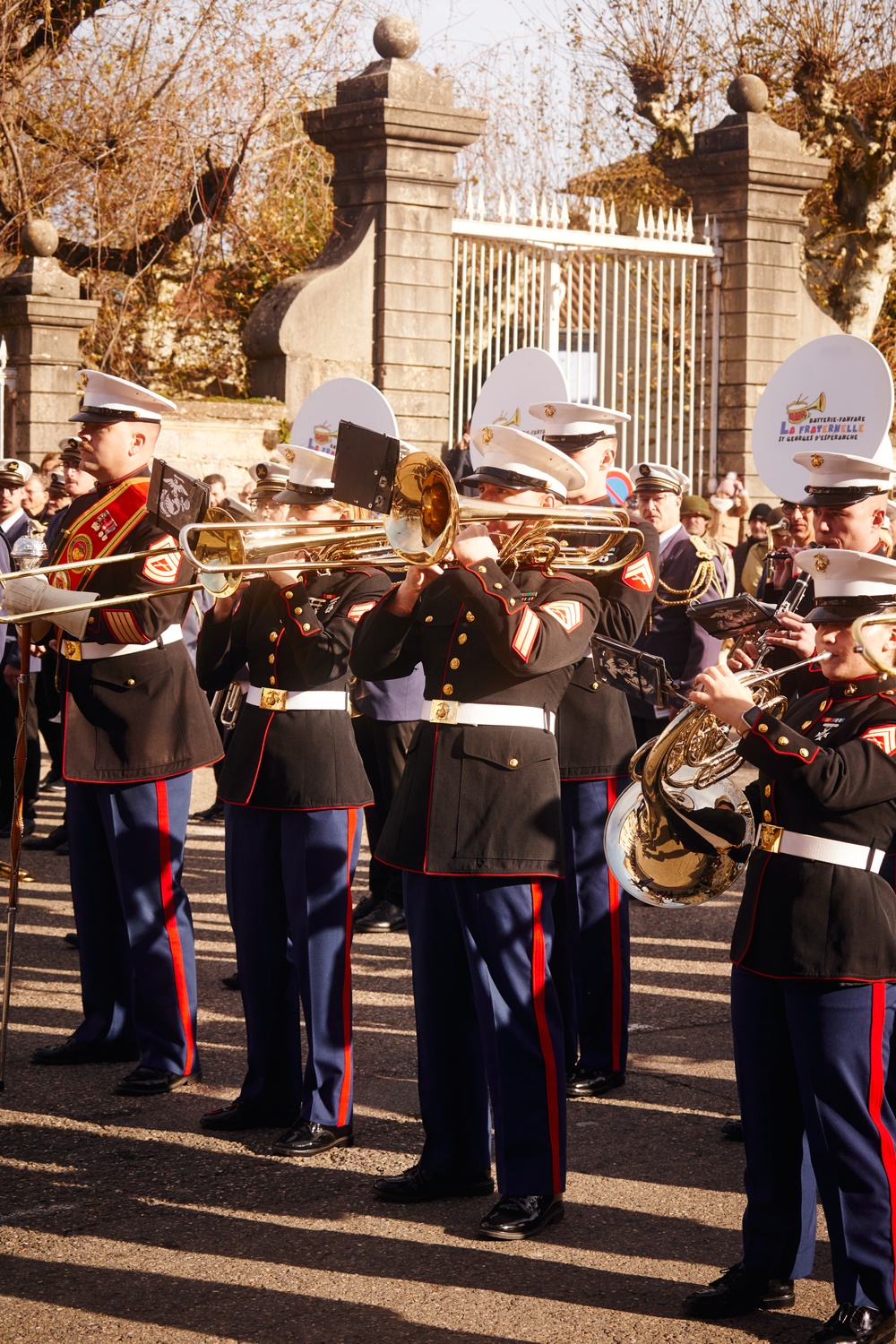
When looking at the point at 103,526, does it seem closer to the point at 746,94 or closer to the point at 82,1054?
the point at 82,1054

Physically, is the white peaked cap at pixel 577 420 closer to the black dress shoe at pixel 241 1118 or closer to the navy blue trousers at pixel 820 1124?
the navy blue trousers at pixel 820 1124

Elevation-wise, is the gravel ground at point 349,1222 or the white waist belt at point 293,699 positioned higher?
the white waist belt at point 293,699

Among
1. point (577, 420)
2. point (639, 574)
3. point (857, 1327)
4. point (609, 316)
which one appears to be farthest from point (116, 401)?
point (609, 316)

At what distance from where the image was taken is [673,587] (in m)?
6.71

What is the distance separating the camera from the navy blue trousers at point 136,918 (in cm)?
502

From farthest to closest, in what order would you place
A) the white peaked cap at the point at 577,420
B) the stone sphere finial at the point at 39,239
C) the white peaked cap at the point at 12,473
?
1. the stone sphere finial at the point at 39,239
2. the white peaked cap at the point at 12,473
3. the white peaked cap at the point at 577,420

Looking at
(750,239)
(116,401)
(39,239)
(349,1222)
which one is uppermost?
(750,239)

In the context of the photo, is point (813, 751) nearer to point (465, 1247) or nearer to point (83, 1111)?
point (465, 1247)

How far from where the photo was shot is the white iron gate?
12.9m

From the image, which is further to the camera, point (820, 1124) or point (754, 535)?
point (754, 535)

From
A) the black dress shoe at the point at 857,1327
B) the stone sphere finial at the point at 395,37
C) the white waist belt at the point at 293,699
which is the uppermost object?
the stone sphere finial at the point at 395,37

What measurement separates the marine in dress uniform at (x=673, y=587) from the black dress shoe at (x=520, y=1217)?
2679mm

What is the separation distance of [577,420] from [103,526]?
57.8 inches

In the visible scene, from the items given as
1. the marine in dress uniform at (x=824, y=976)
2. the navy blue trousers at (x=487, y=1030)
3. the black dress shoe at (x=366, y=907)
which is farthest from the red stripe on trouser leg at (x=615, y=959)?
the black dress shoe at (x=366, y=907)
